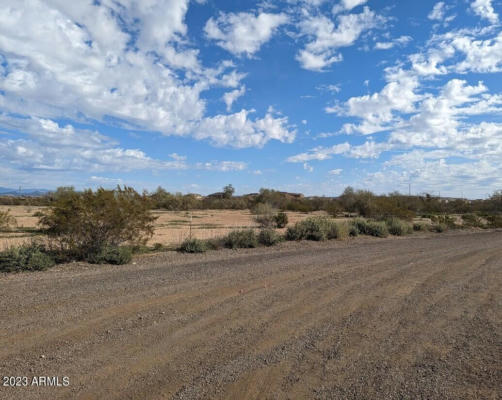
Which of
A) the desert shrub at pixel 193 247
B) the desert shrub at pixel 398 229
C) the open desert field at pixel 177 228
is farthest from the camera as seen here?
the desert shrub at pixel 398 229

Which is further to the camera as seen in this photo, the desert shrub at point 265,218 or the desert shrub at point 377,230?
the desert shrub at point 265,218

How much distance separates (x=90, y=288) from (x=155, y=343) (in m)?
4.26

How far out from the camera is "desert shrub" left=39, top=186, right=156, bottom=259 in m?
13.3

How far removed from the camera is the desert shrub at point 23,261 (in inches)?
434

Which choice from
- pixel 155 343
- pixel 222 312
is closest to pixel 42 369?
pixel 155 343

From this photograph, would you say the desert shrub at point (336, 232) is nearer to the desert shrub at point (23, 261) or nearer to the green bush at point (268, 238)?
the green bush at point (268, 238)

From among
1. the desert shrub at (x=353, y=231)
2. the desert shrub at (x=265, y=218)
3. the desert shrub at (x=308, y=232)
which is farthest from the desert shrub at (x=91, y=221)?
the desert shrub at (x=265, y=218)

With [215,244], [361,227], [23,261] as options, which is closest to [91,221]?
[23,261]

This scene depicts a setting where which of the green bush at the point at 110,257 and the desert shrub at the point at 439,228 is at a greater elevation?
the desert shrub at the point at 439,228

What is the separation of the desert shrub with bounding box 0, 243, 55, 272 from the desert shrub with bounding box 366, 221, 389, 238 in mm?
19320

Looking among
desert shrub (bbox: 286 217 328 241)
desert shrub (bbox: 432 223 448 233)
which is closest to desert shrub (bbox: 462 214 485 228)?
desert shrub (bbox: 432 223 448 233)

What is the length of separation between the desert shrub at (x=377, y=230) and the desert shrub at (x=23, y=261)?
19320mm

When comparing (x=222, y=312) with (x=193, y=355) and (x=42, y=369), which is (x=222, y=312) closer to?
(x=193, y=355)

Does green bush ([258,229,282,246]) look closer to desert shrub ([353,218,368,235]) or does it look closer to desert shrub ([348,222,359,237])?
desert shrub ([348,222,359,237])
